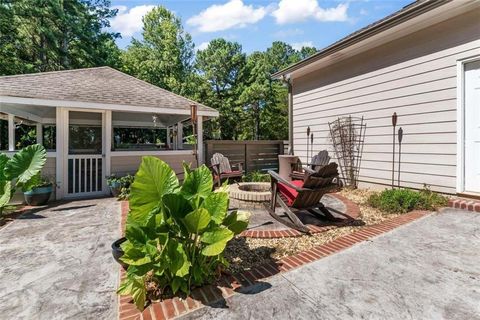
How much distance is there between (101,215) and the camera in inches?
178

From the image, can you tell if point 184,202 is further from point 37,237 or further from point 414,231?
point 414,231

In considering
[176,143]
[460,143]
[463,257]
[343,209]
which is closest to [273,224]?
[343,209]

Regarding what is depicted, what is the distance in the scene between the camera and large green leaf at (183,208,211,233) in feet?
6.37

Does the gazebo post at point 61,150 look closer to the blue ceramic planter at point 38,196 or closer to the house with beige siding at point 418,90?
the blue ceramic planter at point 38,196

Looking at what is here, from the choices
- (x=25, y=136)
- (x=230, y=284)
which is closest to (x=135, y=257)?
(x=230, y=284)

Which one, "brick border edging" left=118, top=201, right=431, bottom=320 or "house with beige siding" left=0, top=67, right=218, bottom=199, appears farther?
"house with beige siding" left=0, top=67, right=218, bottom=199

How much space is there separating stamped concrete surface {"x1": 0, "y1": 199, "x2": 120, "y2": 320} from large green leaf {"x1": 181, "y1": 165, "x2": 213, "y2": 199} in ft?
3.41

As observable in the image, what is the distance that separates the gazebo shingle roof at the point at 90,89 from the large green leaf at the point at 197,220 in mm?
5354

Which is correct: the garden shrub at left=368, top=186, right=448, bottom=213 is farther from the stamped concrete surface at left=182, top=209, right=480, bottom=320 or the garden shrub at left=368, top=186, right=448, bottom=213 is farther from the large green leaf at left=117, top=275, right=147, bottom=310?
the large green leaf at left=117, top=275, right=147, bottom=310

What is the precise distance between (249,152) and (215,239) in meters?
6.87

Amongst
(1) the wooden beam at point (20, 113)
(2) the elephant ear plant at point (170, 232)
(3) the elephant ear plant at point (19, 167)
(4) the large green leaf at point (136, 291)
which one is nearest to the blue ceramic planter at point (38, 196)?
(3) the elephant ear plant at point (19, 167)

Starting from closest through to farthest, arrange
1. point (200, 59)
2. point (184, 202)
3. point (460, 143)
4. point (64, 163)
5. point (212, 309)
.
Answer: point (212, 309)
point (184, 202)
point (460, 143)
point (64, 163)
point (200, 59)

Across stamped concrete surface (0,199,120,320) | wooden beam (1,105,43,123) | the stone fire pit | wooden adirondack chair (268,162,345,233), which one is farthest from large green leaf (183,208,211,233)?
wooden beam (1,105,43,123)

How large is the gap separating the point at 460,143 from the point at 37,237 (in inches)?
264
